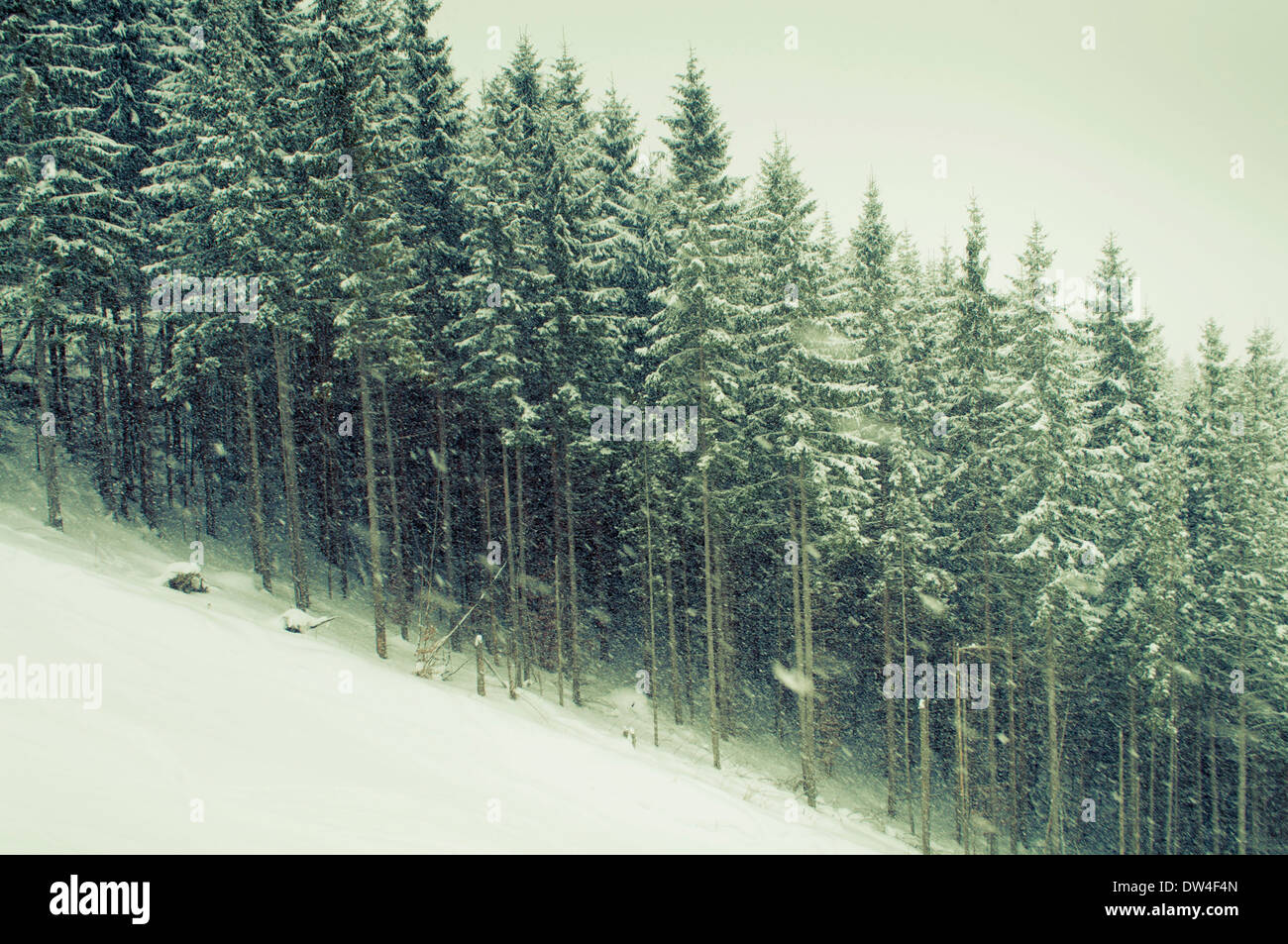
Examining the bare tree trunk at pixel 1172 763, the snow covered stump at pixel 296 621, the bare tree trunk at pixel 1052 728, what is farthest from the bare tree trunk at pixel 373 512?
the bare tree trunk at pixel 1172 763

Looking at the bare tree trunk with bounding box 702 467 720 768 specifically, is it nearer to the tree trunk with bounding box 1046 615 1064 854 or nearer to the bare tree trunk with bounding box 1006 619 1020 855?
the tree trunk with bounding box 1046 615 1064 854

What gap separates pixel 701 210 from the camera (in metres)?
21.9

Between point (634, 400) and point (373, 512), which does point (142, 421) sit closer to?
point (373, 512)

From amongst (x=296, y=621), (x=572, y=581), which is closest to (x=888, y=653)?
(x=572, y=581)

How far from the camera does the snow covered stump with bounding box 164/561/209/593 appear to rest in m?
17.3

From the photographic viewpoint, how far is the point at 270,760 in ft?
29.0

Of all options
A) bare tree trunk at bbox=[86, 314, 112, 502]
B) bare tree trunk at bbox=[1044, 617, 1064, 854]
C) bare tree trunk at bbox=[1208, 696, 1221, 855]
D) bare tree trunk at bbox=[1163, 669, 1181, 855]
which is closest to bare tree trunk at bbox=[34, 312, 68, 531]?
bare tree trunk at bbox=[86, 314, 112, 502]

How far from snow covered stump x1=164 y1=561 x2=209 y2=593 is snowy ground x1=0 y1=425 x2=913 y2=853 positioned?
0.52 m

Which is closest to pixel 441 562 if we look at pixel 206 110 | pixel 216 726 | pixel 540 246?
pixel 540 246

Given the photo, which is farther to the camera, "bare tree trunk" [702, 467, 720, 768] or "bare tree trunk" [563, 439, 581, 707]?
"bare tree trunk" [563, 439, 581, 707]

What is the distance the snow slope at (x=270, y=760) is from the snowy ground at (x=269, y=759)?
0.11ft

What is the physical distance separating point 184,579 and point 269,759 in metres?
11.0

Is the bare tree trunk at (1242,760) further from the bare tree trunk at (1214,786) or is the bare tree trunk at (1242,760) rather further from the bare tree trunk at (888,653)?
the bare tree trunk at (888,653)
